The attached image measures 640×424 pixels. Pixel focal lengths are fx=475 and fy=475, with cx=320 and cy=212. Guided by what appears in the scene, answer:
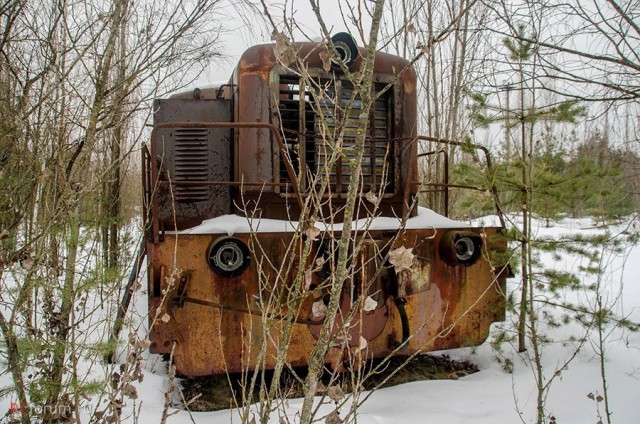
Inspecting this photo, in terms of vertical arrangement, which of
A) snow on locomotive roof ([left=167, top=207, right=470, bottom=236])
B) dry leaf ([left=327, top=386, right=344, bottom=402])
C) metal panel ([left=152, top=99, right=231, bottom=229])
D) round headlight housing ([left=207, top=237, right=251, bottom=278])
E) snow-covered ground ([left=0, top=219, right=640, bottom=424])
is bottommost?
snow-covered ground ([left=0, top=219, right=640, bottom=424])

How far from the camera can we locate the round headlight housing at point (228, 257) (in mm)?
3285

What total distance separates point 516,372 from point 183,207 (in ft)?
11.1

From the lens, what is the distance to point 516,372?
4.30 m

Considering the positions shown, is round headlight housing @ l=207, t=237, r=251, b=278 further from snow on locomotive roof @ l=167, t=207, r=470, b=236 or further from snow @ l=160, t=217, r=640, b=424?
snow @ l=160, t=217, r=640, b=424

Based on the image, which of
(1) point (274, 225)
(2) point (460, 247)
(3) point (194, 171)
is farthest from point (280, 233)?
(2) point (460, 247)

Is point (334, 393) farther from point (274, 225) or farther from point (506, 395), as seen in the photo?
point (506, 395)

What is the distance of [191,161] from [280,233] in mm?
1421

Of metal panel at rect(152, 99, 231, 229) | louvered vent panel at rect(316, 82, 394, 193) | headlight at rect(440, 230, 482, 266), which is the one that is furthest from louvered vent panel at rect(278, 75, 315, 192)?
headlight at rect(440, 230, 482, 266)

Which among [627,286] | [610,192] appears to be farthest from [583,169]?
[627,286]

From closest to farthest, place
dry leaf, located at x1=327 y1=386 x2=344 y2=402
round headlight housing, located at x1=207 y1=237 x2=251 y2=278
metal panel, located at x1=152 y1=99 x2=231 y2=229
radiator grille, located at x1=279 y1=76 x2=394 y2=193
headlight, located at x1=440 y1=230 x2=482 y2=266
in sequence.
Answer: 1. dry leaf, located at x1=327 y1=386 x2=344 y2=402
2. round headlight housing, located at x1=207 y1=237 x2=251 y2=278
3. headlight, located at x1=440 y1=230 x2=482 y2=266
4. radiator grille, located at x1=279 y1=76 x2=394 y2=193
5. metal panel, located at x1=152 y1=99 x2=231 y2=229

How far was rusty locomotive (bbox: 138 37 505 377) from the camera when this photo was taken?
3.32m

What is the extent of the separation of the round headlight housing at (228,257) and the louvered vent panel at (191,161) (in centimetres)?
117

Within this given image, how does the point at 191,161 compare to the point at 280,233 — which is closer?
the point at 280,233

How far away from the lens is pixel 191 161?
4.38m
